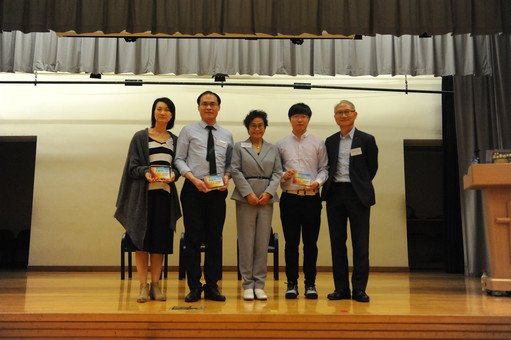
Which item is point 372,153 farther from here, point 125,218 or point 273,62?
point 273,62

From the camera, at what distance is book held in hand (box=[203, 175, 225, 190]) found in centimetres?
350

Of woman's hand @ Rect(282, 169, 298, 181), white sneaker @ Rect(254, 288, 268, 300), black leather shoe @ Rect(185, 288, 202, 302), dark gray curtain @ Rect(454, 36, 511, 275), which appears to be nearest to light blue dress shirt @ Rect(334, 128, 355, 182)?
woman's hand @ Rect(282, 169, 298, 181)

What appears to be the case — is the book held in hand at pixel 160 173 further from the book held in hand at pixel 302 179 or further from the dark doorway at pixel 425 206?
the dark doorway at pixel 425 206

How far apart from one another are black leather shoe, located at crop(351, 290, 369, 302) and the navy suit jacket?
0.60m

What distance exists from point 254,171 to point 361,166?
2.45ft

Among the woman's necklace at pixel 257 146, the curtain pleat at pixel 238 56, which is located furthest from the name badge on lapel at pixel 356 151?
the curtain pleat at pixel 238 56

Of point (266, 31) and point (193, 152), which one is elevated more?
point (266, 31)

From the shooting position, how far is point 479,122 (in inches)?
260

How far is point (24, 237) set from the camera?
839cm

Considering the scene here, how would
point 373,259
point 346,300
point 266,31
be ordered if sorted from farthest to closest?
point 373,259
point 266,31
point 346,300

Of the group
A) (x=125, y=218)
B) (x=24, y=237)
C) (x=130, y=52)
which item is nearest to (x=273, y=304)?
(x=125, y=218)

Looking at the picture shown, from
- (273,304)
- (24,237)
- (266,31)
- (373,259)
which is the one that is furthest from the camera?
(24,237)

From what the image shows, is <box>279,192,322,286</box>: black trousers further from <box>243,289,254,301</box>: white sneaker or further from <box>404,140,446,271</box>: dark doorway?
<box>404,140,446,271</box>: dark doorway

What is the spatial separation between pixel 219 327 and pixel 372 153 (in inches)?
63.6
